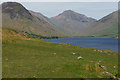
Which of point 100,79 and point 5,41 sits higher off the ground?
point 5,41

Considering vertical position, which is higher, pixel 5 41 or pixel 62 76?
pixel 5 41

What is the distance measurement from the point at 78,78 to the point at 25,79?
30.1 feet

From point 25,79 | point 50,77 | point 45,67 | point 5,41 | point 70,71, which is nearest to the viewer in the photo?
point 25,79

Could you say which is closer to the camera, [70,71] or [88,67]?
[70,71]

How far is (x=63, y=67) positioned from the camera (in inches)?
1371

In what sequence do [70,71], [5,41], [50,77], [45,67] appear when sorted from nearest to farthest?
[50,77] < [70,71] < [45,67] < [5,41]

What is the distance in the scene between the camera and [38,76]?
90.2ft

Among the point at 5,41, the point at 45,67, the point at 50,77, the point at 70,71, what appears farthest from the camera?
the point at 5,41

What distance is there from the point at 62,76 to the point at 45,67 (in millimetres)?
7441

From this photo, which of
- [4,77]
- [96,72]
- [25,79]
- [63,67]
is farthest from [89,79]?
[4,77]

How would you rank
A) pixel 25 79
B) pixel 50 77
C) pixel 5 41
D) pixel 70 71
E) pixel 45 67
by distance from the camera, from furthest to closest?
pixel 5 41
pixel 45 67
pixel 70 71
pixel 50 77
pixel 25 79

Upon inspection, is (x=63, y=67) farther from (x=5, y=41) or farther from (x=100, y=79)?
(x=5, y=41)

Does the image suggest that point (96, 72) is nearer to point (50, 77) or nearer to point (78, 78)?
point (78, 78)

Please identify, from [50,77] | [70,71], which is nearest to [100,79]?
[70,71]
